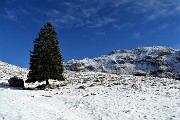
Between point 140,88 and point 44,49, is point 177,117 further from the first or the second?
point 44,49

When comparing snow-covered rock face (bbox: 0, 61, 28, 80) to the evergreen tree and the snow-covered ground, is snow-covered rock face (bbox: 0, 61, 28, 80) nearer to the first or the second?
the evergreen tree

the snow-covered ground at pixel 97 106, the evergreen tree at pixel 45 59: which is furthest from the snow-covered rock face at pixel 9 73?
the snow-covered ground at pixel 97 106

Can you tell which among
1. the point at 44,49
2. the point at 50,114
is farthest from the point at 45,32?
the point at 50,114

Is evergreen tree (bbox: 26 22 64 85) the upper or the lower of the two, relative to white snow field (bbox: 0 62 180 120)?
upper

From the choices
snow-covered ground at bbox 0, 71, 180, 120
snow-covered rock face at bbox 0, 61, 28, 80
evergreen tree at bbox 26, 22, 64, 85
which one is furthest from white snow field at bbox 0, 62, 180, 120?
snow-covered rock face at bbox 0, 61, 28, 80

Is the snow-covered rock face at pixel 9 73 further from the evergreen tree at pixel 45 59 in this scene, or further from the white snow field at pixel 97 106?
the white snow field at pixel 97 106

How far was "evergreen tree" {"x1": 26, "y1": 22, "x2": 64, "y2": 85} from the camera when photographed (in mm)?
49062

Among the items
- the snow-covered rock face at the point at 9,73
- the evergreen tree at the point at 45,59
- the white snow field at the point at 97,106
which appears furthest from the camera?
the snow-covered rock face at the point at 9,73

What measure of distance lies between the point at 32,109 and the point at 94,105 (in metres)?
6.74

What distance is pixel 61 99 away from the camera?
36.5 m

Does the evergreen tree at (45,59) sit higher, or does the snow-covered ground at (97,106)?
the evergreen tree at (45,59)

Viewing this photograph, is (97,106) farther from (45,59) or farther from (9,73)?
(9,73)

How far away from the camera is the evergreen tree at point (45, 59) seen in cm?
4906

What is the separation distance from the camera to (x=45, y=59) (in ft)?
163
